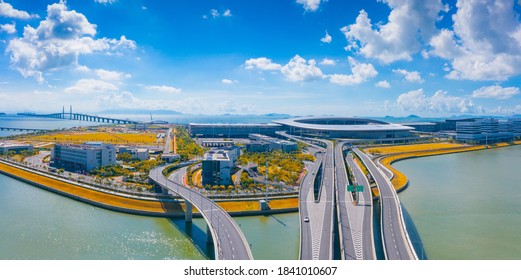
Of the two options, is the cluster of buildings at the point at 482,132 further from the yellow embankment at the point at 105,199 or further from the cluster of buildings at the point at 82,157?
the yellow embankment at the point at 105,199

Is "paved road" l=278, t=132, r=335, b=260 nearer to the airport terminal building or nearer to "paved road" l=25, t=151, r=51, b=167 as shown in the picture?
"paved road" l=25, t=151, r=51, b=167

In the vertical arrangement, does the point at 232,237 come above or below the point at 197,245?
above

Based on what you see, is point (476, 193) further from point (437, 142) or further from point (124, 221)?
point (437, 142)

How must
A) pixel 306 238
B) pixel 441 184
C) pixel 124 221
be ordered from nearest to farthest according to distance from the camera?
pixel 306 238
pixel 124 221
pixel 441 184

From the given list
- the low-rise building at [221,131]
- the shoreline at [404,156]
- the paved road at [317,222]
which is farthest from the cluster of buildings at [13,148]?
the shoreline at [404,156]

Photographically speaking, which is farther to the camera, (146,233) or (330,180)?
(330,180)

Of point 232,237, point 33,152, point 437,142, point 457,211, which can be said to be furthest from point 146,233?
point 437,142

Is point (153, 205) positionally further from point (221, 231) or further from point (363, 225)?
point (363, 225)
